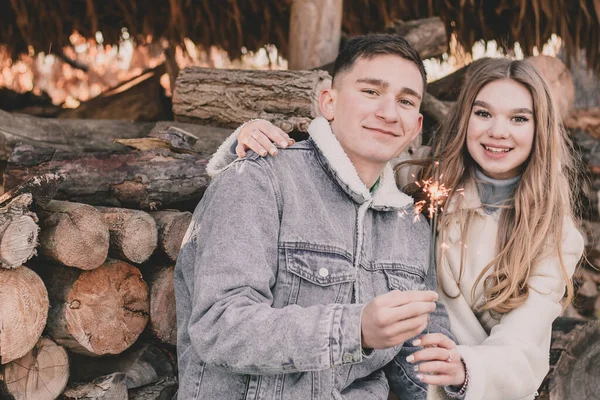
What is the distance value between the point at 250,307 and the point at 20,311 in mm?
963

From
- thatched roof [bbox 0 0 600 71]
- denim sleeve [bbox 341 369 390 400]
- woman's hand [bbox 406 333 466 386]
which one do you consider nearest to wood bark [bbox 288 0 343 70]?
thatched roof [bbox 0 0 600 71]

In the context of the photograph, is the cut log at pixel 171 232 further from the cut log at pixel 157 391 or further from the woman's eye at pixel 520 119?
the woman's eye at pixel 520 119

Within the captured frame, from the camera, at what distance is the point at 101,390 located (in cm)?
251

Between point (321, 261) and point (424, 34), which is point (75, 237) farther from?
point (424, 34)

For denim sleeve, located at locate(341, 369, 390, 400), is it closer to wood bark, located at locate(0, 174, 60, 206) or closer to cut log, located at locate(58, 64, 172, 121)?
wood bark, located at locate(0, 174, 60, 206)

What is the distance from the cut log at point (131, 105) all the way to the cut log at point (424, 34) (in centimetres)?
189

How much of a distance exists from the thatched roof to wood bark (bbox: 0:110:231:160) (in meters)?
1.13

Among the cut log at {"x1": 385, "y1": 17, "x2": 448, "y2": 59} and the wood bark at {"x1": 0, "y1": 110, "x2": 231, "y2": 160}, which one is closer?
the wood bark at {"x1": 0, "y1": 110, "x2": 231, "y2": 160}

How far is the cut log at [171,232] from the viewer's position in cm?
267

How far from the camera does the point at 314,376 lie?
6.72 ft

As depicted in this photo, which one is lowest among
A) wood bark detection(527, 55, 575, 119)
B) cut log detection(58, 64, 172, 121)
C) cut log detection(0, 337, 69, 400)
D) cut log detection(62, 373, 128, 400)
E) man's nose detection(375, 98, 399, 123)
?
cut log detection(62, 373, 128, 400)

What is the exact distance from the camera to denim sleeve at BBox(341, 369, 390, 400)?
2.24 meters

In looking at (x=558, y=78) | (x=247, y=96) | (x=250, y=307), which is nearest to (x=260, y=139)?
(x=250, y=307)

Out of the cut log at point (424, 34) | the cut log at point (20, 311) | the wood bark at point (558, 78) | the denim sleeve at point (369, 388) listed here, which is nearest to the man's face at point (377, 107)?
the denim sleeve at point (369, 388)
